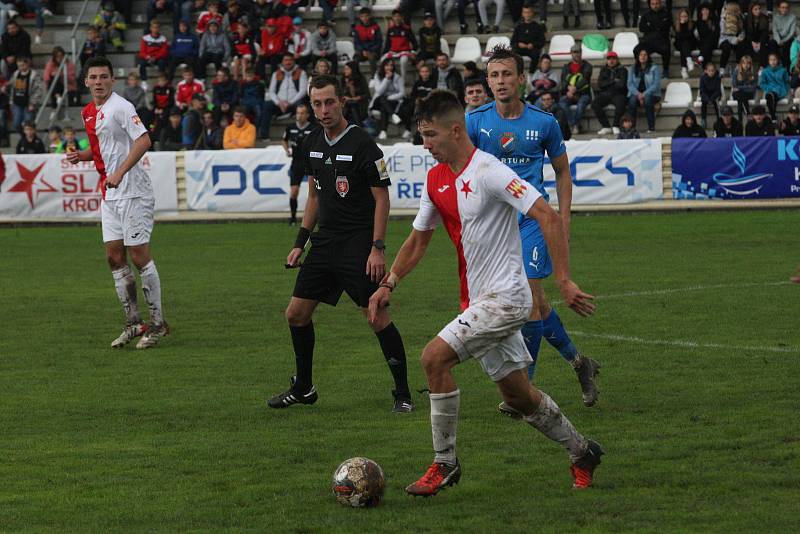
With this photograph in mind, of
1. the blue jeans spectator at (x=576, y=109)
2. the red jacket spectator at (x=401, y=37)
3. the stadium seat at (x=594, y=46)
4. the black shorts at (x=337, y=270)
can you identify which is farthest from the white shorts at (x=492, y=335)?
the stadium seat at (x=594, y=46)

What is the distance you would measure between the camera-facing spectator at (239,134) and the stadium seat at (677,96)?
30.5ft

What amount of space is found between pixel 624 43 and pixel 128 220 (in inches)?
870

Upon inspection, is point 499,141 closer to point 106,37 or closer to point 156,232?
point 156,232

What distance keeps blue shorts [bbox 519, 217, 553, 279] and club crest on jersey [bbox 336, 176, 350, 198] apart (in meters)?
1.27

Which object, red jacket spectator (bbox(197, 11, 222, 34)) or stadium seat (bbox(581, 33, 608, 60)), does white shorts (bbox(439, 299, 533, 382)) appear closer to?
stadium seat (bbox(581, 33, 608, 60))

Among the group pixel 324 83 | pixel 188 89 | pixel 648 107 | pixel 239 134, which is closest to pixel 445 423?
pixel 324 83

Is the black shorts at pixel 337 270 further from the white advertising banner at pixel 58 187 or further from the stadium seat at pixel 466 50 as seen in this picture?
the stadium seat at pixel 466 50

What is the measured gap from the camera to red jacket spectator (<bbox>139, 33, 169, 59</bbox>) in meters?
33.8

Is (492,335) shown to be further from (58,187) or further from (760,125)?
(58,187)

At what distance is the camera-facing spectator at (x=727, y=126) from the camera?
27.3 metres

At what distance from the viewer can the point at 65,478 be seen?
7320 millimetres

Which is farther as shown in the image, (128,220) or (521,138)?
(128,220)

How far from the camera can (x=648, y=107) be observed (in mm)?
29719

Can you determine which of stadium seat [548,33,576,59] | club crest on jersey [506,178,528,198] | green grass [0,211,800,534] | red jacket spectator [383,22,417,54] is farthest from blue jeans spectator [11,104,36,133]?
club crest on jersey [506,178,528,198]
